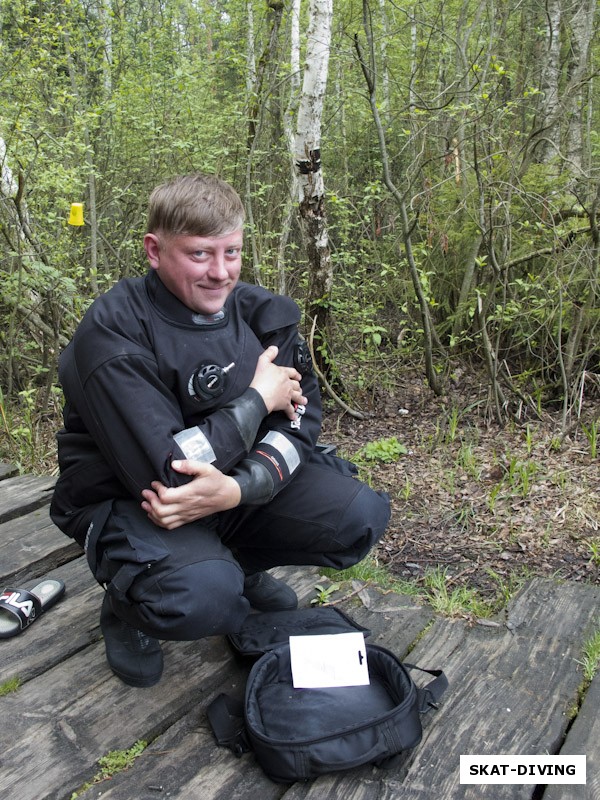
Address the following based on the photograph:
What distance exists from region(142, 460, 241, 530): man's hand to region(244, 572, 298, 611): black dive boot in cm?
65

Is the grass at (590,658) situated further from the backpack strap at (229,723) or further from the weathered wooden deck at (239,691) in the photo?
the backpack strap at (229,723)

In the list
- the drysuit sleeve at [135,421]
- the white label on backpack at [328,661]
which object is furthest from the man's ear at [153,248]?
the white label on backpack at [328,661]

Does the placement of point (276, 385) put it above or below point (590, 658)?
above

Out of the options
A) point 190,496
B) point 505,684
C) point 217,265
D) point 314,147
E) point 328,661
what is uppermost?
point 314,147

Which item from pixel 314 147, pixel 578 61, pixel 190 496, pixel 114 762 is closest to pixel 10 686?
pixel 114 762

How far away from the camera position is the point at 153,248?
7.26 ft

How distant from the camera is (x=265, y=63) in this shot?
5738 millimetres

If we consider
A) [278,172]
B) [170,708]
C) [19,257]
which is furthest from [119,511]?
[278,172]

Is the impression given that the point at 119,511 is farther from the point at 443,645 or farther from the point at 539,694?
the point at 539,694

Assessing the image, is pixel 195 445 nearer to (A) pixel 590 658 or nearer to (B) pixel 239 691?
(B) pixel 239 691

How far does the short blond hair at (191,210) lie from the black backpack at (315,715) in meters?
1.31

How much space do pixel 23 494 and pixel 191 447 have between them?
2031 mm

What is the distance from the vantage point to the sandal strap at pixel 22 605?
8.50 feet

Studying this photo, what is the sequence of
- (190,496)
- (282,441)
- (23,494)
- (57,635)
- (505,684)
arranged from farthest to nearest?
1. (23,494)
2. (57,635)
3. (282,441)
4. (505,684)
5. (190,496)
